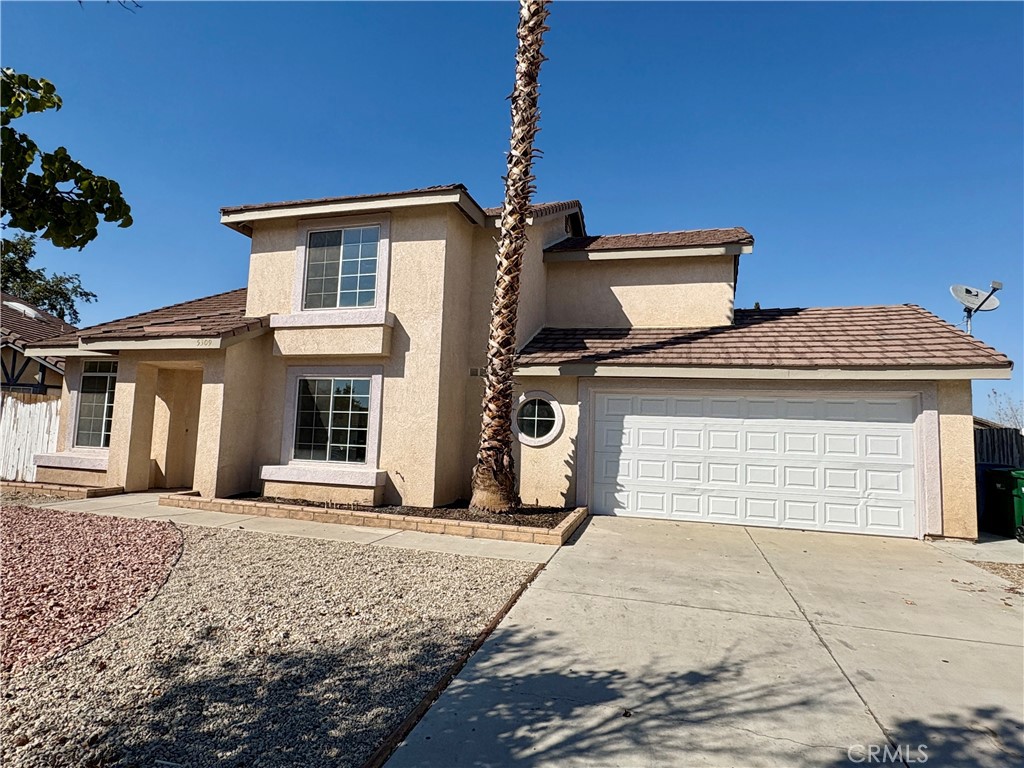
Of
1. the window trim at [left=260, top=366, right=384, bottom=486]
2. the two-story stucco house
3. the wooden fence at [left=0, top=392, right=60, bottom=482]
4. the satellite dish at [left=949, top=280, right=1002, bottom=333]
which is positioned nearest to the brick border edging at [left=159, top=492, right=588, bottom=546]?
the two-story stucco house

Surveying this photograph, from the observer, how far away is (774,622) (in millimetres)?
5117

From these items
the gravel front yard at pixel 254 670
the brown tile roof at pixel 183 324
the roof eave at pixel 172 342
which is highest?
the brown tile roof at pixel 183 324

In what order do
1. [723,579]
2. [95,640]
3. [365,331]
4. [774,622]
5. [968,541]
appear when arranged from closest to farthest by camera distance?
[95,640] → [774,622] → [723,579] → [968,541] → [365,331]

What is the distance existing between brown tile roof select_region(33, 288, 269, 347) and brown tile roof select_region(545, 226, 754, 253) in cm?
767

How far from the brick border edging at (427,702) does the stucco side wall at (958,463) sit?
8473mm

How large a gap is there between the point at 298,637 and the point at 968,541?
10.7 m

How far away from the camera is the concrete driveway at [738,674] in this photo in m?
3.15

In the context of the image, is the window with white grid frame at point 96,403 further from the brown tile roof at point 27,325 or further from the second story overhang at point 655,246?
the second story overhang at point 655,246

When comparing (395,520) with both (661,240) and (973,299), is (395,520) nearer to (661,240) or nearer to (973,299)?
(661,240)

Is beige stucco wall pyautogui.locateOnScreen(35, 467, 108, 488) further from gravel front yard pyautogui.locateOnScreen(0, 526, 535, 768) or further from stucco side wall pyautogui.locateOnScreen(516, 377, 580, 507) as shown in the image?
stucco side wall pyautogui.locateOnScreen(516, 377, 580, 507)

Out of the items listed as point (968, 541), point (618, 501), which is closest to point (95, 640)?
point (618, 501)

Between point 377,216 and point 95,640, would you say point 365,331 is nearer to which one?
point 377,216

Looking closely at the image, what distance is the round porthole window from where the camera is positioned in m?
10.9

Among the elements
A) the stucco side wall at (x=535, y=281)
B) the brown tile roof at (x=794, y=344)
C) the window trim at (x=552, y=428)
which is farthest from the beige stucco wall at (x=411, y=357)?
the brown tile roof at (x=794, y=344)
